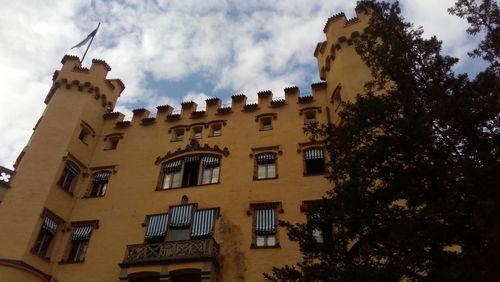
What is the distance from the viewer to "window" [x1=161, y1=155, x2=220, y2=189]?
69.5ft

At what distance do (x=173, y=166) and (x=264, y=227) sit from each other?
657cm

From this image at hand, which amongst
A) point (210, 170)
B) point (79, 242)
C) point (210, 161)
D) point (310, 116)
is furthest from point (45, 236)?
point (310, 116)

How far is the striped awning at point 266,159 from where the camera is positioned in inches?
827

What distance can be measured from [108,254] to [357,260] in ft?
41.8

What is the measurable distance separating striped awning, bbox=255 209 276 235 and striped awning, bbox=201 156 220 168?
155 inches

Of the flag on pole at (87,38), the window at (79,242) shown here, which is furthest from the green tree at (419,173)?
the flag on pole at (87,38)

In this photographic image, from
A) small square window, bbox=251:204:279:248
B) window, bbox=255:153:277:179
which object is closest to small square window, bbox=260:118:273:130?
window, bbox=255:153:277:179

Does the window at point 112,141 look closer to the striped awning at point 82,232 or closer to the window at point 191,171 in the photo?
the window at point 191,171

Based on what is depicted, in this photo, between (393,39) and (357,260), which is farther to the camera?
(393,39)

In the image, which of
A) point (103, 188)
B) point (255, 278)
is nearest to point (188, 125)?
point (103, 188)

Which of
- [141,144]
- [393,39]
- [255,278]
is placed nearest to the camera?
[393,39]

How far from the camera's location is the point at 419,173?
10180mm

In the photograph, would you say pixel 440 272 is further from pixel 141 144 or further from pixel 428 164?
pixel 141 144

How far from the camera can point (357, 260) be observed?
33.7 feet
